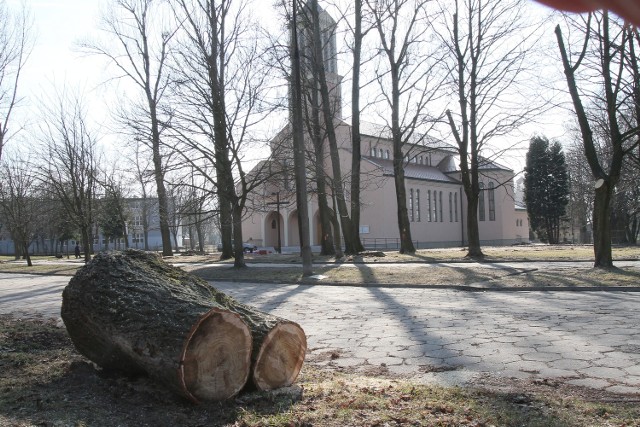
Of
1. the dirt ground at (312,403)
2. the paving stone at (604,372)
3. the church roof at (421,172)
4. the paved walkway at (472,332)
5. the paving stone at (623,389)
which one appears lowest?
the paved walkway at (472,332)

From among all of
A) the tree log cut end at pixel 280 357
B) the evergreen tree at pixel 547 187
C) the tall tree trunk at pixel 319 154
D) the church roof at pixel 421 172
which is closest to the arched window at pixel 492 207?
the evergreen tree at pixel 547 187

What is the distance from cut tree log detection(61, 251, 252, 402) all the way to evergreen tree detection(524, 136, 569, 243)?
59.1 m

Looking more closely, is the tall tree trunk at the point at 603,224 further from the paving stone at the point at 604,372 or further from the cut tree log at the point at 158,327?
the cut tree log at the point at 158,327

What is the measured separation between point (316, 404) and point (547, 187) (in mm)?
61787

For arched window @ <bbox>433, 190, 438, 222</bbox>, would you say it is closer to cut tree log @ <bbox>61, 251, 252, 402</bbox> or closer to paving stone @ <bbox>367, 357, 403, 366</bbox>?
paving stone @ <bbox>367, 357, 403, 366</bbox>

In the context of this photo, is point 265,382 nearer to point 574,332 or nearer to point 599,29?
point 574,332

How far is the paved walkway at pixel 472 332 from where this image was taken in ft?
17.6

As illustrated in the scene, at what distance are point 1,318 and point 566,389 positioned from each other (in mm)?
9215

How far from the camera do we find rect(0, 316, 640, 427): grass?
12.2ft

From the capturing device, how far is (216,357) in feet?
14.1

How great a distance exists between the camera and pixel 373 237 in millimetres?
52719

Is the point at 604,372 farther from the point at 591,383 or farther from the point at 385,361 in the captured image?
the point at 385,361

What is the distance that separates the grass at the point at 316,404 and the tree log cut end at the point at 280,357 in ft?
0.42

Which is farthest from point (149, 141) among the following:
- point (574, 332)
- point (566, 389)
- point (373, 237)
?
point (373, 237)
